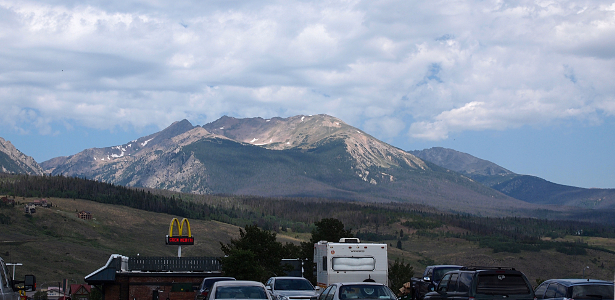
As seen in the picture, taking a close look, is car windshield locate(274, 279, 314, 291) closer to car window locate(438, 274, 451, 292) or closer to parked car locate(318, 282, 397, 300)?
car window locate(438, 274, 451, 292)

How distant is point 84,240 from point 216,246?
131 ft

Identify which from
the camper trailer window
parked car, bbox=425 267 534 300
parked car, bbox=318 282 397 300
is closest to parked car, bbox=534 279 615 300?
parked car, bbox=425 267 534 300

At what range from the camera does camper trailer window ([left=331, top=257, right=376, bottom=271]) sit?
3244cm

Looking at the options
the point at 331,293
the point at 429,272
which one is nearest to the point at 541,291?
the point at 331,293

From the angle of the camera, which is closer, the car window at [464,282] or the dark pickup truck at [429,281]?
the car window at [464,282]

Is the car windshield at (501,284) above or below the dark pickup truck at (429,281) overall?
above

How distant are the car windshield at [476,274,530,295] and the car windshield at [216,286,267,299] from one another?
6.53m

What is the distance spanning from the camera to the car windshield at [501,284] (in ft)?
65.5

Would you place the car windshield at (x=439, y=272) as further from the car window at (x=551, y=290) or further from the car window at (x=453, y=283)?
the car window at (x=551, y=290)

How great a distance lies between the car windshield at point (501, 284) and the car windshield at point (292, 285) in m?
10.9

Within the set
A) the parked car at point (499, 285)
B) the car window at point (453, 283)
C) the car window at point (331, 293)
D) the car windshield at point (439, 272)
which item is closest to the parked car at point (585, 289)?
the parked car at point (499, 285)

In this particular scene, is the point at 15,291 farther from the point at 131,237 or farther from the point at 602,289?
the point at 131,237

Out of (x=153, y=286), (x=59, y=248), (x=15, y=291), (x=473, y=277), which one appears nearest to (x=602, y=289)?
(x=473, y=277)

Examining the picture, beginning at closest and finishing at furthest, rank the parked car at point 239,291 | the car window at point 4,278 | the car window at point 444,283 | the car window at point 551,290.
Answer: the car window at point 4,278 → the parked car at point 239,291 → the car window at point 551,290 → the car window at point 444,283
